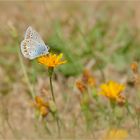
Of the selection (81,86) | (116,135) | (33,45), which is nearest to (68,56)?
(81,86)

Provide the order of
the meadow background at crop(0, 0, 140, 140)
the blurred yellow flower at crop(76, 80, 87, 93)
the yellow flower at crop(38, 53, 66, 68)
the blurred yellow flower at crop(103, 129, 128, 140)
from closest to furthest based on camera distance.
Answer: the blurred yellow flower at crop(103, 129, 128, 140), the yellow flower at crop(38, 53, 66, 68), the blurred yellow flower at crop(76, 80, 87, 93), the meadow background at crop(0, 0, 140, 140)

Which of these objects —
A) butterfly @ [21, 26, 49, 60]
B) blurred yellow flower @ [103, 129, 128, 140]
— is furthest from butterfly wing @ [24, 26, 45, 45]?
blurred yellow flower @ [103, 129, 128, 140]

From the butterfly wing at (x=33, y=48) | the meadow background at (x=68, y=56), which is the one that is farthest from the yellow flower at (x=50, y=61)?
the meadow background at (x=68, y=56)

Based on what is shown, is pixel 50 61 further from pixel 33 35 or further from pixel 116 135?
pixel 116 135

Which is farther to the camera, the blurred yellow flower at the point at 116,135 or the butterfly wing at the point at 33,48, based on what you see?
the butterfly wing at the point at 33,48

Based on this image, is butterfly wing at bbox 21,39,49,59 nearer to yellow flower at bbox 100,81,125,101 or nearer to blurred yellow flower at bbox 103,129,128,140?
yellow flower at bbox 100,81,125,101

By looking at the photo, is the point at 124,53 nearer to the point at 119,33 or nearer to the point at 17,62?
the point at 119,33

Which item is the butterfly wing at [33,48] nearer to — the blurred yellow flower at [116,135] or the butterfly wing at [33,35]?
the butterfly wing at [33,35]

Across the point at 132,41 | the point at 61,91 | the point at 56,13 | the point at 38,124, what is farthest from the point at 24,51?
the point at 56,13
